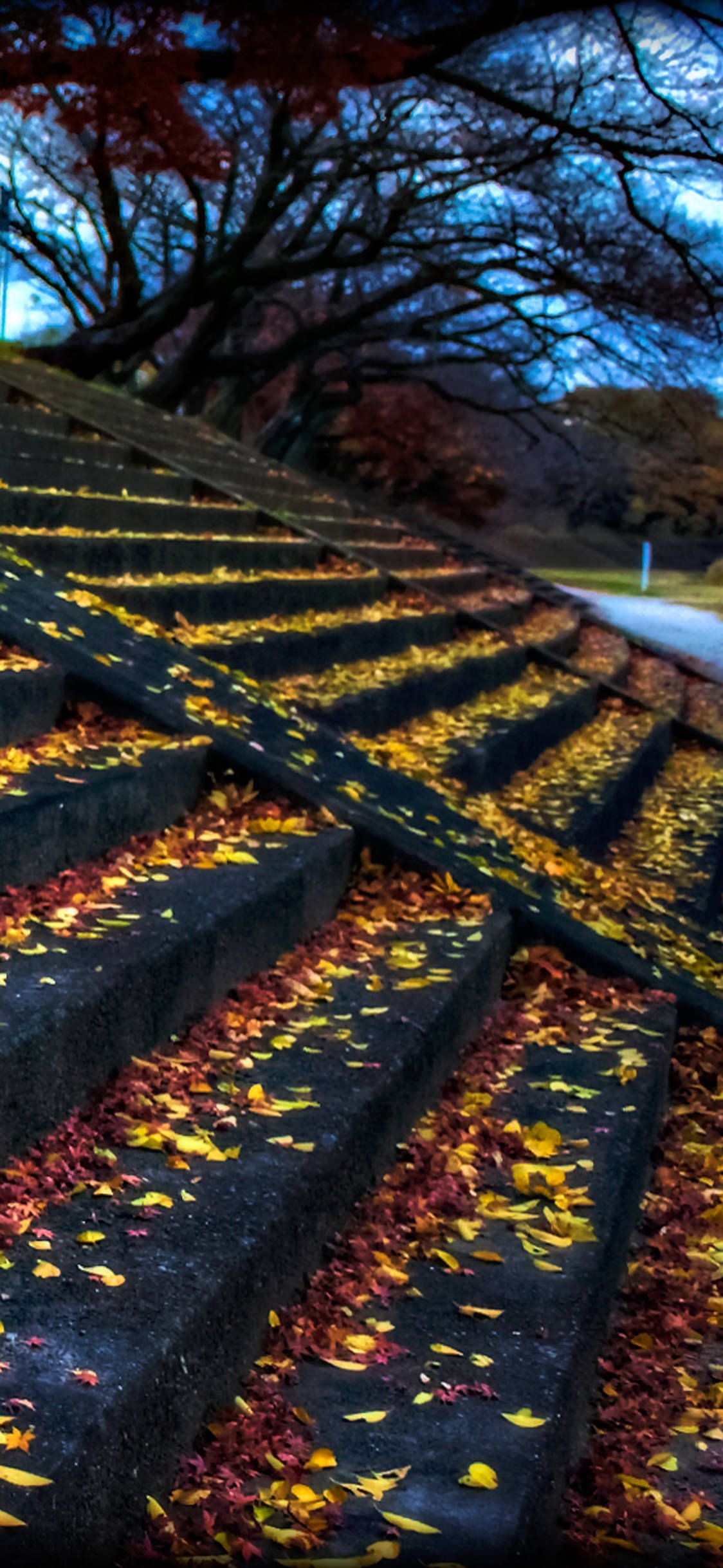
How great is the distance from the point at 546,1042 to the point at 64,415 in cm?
533

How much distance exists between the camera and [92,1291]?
1.57m

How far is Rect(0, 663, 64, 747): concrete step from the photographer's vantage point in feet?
9.67

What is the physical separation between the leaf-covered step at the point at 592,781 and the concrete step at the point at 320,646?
89cm

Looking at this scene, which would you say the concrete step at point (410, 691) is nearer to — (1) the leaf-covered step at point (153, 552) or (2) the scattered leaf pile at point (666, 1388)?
(1) the leaf-covered step at point (153, 552)

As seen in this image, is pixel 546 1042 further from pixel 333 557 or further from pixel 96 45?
pixel 96 45

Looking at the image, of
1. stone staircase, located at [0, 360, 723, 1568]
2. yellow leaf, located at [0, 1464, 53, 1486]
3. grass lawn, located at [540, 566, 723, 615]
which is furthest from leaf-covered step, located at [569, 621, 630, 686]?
yellow leaf, located at [0, 1464, 53, 1486]

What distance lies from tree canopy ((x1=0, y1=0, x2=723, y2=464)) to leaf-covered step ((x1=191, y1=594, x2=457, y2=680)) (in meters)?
4.16

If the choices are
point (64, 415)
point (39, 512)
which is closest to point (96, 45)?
point (64, 415)

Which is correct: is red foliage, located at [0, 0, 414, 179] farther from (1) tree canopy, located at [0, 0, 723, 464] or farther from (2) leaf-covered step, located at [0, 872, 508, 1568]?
(2) leaf-covered step, located at [0, 872, 508, 1568]

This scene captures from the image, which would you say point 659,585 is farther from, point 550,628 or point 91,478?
point 91,478

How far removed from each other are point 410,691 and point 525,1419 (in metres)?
3.70

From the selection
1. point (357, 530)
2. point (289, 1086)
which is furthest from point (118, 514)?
point (289, 1086)

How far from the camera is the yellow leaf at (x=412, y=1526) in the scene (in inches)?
57.9

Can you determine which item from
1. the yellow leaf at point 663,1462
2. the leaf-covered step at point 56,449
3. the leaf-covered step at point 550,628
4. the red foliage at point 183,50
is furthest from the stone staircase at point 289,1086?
the red foliage at point 183,50
